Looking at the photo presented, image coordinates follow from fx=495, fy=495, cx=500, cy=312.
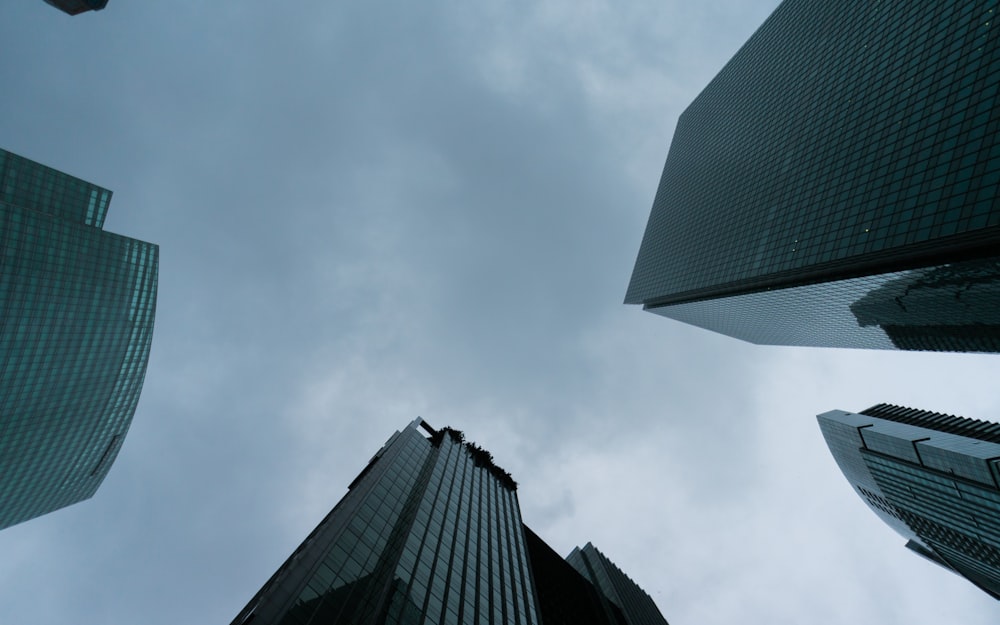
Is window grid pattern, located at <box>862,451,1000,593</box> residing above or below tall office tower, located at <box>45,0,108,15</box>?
above

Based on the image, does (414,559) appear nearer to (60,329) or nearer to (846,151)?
(846,151)

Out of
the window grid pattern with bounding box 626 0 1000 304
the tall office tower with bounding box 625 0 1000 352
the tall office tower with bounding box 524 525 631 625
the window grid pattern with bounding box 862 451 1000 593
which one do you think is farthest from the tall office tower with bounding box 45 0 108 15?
the window grid pattern with bounding box 862 451 1000 593

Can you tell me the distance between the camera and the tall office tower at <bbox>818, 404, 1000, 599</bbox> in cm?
9325

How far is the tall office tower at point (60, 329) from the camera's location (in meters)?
88.6

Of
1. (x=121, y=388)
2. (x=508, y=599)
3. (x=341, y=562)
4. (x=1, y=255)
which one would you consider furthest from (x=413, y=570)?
(x=121, y=388)

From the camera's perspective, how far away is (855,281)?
6462 cm

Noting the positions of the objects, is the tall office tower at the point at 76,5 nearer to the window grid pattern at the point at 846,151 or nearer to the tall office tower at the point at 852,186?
the window grid pattern at the point at 846,151

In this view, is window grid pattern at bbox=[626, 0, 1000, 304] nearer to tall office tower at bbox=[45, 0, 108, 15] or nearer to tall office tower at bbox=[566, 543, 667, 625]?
tall office tower at bbox=[566, 543, 667, 625]

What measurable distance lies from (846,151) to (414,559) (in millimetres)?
67613

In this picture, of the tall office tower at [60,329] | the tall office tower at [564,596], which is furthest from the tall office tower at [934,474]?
the tall office tower at [60,329]

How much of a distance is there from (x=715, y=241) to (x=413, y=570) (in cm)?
7664

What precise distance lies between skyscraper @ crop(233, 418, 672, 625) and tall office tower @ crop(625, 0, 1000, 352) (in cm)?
5191

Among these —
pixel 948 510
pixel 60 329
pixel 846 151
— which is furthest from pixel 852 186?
pixel 60 329

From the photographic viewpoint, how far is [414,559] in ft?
129
